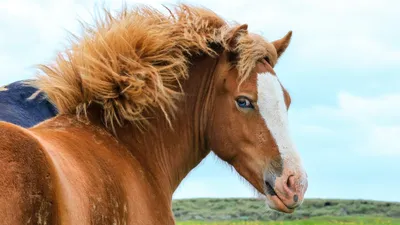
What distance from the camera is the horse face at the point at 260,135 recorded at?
215 inches

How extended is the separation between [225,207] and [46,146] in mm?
21653

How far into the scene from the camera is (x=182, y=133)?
5875 mm

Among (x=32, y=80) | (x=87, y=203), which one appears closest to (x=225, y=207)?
(x=32, y=80)

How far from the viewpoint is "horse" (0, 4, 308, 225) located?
17.2 feet

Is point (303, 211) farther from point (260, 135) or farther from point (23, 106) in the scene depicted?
point (260, 135)

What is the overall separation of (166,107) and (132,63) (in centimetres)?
46

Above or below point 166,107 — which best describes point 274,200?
below

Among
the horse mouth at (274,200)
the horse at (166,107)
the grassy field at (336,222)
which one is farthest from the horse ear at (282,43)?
the grassy field at (336,222)

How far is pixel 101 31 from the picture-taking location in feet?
19.5

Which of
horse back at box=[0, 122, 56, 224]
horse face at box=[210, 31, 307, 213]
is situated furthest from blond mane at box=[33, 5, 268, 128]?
horse back at box=[0, 122, 56, 224]

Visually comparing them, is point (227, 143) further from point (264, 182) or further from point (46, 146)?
point (46, 146)

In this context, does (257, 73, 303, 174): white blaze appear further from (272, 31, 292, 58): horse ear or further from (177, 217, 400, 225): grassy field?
(177, 217, 400, 225): grassy field

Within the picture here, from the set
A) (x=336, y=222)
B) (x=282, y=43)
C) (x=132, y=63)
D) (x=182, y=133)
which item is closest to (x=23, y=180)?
(x=132, y=63)

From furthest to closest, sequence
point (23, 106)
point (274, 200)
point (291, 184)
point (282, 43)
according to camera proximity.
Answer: point (23, 106) → point (282, 43) → point (274, 200) → point (291, 184)
